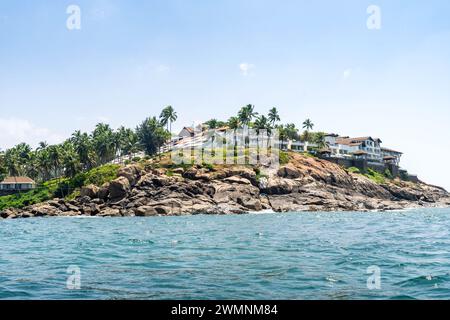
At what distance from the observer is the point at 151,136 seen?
5763 inches

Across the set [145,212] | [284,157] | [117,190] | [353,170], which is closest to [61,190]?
[117,190]

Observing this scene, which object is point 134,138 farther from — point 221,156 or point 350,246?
point 350,246

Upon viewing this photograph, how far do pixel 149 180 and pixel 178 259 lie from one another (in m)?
84.4

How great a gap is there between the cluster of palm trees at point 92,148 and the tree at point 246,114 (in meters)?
26.1

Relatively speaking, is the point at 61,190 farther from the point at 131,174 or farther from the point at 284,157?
the point at 284,157

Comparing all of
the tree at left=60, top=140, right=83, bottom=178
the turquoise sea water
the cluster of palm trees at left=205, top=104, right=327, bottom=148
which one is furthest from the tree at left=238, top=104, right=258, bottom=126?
the turquoise sea water

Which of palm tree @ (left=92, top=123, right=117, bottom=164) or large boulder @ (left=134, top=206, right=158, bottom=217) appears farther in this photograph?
palm tree @ (left=92, top=123, right=117, bottom=164)

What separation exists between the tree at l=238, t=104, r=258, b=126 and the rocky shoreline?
33876 mm

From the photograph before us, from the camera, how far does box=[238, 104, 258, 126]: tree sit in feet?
518

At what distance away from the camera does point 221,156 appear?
432ft

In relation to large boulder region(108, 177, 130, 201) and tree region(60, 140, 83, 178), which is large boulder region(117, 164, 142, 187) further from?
tree region(60, 140, 83, 178)

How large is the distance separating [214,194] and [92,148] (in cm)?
6168

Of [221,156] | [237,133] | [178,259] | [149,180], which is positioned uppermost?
[237,133]
